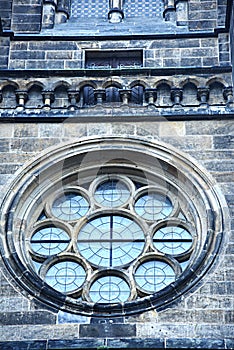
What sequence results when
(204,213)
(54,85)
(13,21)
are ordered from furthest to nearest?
(13,21) → (54,85) → (204,213)

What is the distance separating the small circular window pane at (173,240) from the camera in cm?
1597

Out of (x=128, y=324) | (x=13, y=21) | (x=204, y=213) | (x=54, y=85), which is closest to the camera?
(x=128, y=324)

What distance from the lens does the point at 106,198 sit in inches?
657

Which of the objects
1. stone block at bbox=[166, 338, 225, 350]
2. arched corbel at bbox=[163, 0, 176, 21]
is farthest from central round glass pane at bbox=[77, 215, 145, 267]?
arched corbel at bbox=[163, 0, 176, 21]

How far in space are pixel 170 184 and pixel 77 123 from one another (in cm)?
160

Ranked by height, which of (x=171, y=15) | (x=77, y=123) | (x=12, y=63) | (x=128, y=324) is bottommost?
(x=128, y=324)

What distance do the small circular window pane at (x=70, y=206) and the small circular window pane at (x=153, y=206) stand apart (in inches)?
28.9

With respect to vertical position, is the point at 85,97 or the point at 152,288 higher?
the point at 85,97

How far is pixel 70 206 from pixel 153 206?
1.14 m

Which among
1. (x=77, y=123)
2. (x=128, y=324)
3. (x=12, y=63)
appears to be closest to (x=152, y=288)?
(x=128, y=324)

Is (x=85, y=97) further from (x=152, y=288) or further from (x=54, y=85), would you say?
(x=152, y=288)

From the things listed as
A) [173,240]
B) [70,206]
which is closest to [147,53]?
[70,206]

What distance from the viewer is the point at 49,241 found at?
52.9 feet

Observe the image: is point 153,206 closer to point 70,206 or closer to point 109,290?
point 70,206
